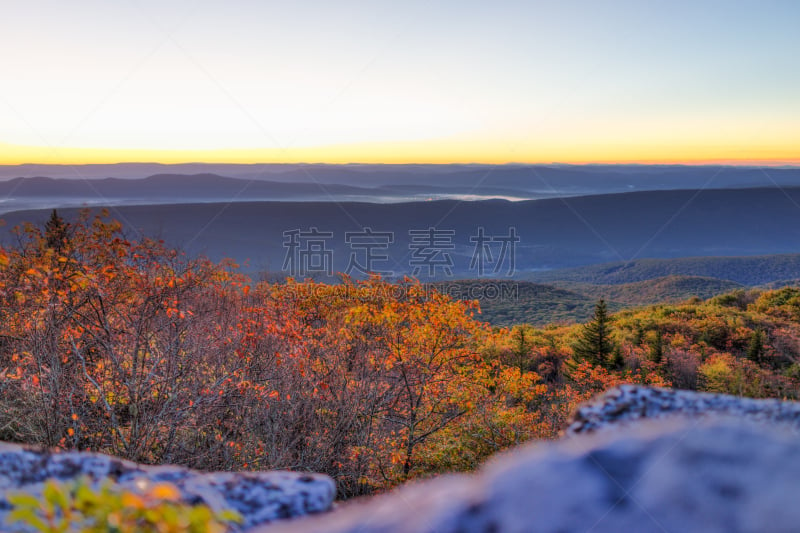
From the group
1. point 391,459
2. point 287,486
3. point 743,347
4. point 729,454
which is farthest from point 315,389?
point 743,347

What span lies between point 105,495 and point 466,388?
1291 centimetres

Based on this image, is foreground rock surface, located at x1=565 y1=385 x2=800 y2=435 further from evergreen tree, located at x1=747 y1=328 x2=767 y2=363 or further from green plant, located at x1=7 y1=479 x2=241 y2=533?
evergreen tree, located at x1=747 y1=328 x2=767 y2=363

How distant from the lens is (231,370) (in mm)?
10203

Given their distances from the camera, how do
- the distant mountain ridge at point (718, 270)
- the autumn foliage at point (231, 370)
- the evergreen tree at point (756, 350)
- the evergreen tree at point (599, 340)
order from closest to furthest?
the autumn foliage at point (231, 370) → the evergreen tree at point (756, 350) → the evergreen tree at point (599, 340) → the distant mountain ridge at point (718, 270)

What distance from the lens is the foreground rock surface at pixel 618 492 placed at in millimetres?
2549

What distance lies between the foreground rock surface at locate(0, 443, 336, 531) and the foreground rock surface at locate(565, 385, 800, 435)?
2093 millimetres

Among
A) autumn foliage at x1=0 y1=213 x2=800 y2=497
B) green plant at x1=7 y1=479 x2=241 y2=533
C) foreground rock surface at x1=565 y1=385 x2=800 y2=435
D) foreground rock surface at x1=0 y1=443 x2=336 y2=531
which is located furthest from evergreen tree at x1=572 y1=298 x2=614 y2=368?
green plant at x1=7 y1=479 x2=241 y2=533

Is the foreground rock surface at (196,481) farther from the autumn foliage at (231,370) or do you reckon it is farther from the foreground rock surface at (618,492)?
the autumn foliage at (231,370)

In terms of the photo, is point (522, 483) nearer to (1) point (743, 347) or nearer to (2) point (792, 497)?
(2) point (792, 497)

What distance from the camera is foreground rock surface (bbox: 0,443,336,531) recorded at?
263 cm

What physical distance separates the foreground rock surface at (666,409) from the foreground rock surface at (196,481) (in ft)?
6.87

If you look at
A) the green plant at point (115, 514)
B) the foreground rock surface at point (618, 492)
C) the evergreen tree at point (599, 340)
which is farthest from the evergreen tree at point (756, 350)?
the green plant at point (115, 514)

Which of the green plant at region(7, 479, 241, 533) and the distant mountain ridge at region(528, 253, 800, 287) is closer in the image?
the green plant at region(7, 479, 241, 533)

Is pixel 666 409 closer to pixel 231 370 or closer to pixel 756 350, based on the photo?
pixel 231 370
